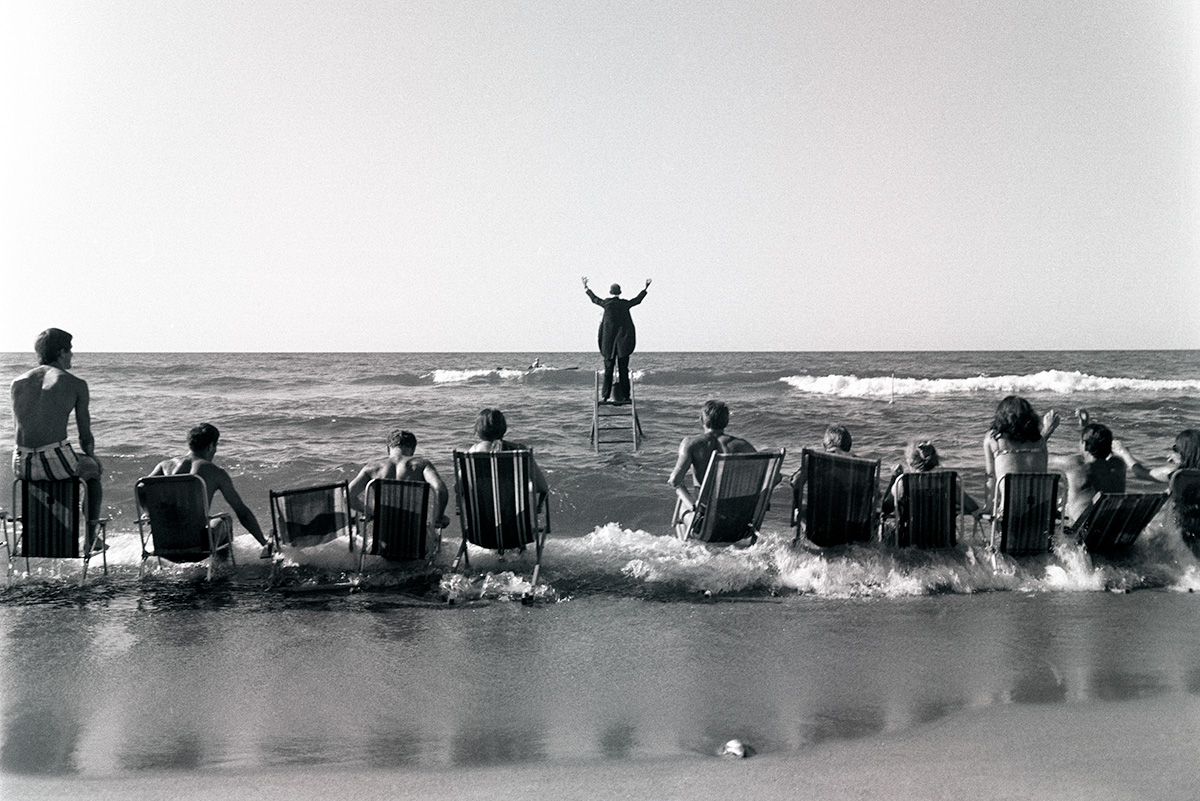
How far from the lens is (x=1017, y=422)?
231 inches

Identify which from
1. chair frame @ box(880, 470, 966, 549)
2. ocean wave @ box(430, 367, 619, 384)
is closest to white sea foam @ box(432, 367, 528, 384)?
ocean wave @ box(430, 367, 619, 384)

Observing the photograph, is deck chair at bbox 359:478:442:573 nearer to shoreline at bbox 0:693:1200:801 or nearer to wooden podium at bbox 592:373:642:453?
shoreline at bbox 0:693:1200:801

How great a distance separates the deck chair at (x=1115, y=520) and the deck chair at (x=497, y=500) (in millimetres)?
3853

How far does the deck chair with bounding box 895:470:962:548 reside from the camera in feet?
18.4

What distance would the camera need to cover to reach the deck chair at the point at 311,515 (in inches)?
221

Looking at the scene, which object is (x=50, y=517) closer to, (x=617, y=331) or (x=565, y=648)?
(x=565, y=648)

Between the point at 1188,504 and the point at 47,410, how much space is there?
8008 millimetres

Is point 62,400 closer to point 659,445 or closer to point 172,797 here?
point 172,797

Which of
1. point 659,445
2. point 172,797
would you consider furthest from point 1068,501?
point 659,445

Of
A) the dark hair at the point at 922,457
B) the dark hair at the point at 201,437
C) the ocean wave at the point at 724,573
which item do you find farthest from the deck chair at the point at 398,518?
the dark hair at the point at 922,457

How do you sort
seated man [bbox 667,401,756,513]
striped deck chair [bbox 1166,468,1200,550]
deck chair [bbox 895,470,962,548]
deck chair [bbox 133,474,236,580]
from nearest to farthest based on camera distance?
1. deck chair [bbox 133,474,236,580]
2. deck chair [bbox 895,470,962,548]
3. striped deck chair [bbox 1166,468,1200,550]
4. seated man [bbox 667,401,756,513]

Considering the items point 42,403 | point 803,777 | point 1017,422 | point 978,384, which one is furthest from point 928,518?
point 978,384

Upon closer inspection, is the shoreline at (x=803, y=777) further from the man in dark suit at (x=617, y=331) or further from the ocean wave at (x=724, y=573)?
the man in dark suit at (x=617, y=331)

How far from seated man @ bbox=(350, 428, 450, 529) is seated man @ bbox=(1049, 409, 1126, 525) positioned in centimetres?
465
